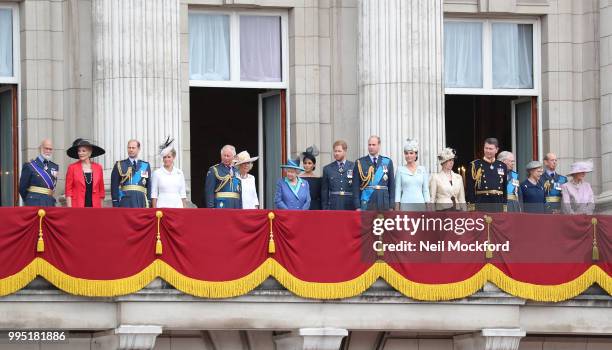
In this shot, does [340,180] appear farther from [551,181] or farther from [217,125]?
[217,125]

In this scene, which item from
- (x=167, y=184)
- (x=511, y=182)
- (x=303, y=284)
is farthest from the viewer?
(x=511, y=182)

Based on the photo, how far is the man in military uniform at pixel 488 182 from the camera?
37.9 metres

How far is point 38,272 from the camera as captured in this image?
114ft

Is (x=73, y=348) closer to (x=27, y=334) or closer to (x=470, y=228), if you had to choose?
(x=27, y=334)

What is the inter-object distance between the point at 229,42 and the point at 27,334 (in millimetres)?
9243

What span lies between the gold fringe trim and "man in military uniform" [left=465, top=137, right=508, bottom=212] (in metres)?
1.55

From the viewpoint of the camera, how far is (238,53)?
139ft

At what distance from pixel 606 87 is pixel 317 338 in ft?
34.9

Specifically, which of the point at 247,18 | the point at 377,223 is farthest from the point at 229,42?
the point at 377,223

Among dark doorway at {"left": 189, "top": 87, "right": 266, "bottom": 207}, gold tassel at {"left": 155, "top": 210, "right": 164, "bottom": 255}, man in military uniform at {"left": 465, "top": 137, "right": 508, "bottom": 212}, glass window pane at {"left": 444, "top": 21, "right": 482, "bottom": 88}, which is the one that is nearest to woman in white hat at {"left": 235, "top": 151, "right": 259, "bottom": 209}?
gold tassel at {"left": 155, "top": 210, "right": 164, "bottom": 255}

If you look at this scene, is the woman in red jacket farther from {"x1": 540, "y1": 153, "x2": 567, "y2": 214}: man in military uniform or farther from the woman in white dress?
{"x1": 540, "y1": 153, "x2": 567, "y2": 214}: man in military uniform

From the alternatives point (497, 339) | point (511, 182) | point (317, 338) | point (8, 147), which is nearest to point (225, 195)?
point (317, 338)

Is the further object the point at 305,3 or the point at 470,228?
the point at 305,3

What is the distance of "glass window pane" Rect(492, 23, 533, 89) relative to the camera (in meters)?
44.2
